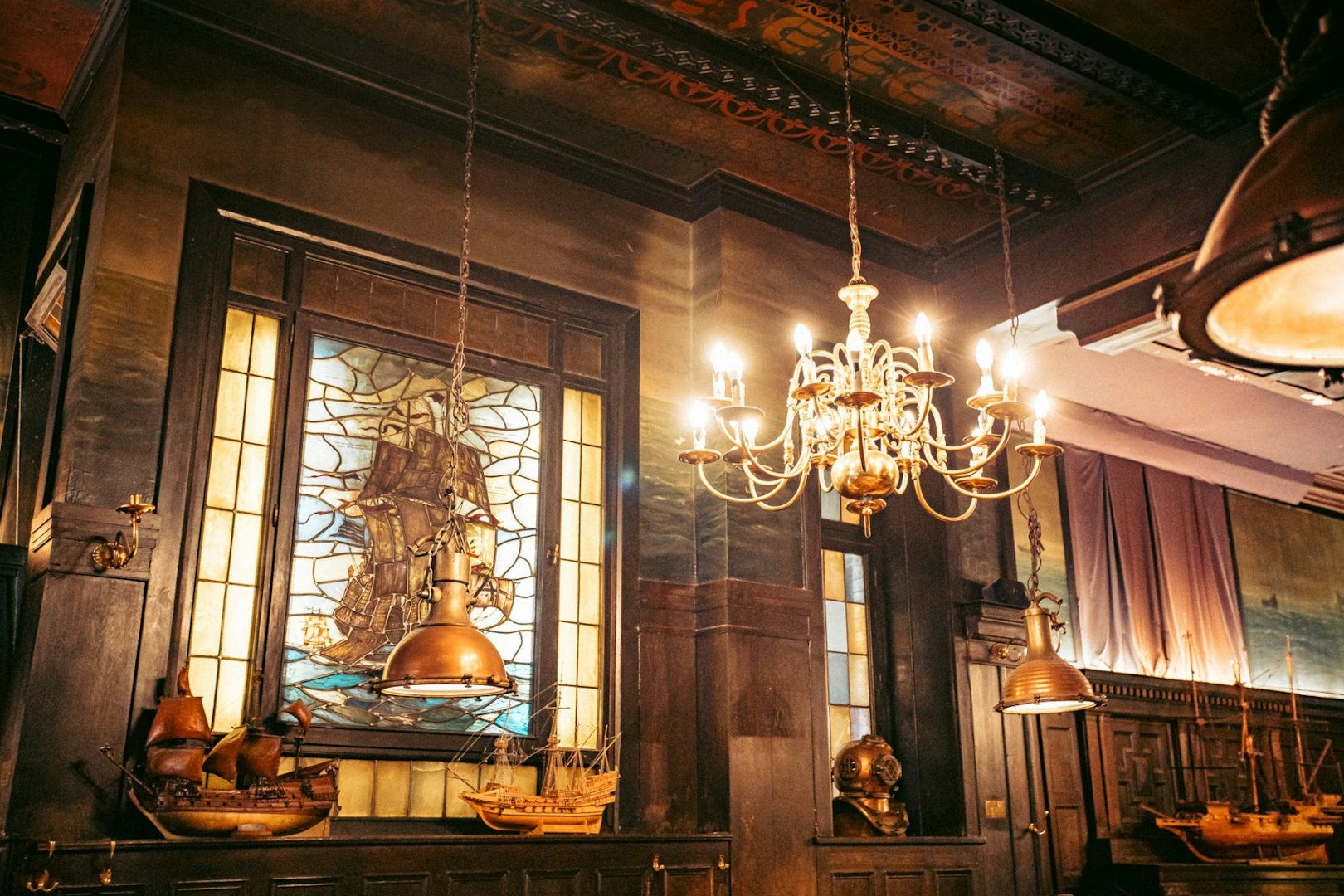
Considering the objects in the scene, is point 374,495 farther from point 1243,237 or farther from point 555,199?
point 1243,237

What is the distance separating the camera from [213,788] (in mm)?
5605

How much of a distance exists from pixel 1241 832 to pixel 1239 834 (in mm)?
26

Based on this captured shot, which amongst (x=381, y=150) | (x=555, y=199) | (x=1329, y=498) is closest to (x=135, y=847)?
(x=381, y=150)

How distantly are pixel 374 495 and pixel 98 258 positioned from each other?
6.11 ft

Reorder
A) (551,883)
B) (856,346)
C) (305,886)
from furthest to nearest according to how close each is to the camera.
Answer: (551,883)
(305,886)
(856,346)

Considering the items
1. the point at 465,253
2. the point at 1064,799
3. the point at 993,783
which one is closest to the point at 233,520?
the point at 465,253

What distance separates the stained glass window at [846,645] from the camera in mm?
8516

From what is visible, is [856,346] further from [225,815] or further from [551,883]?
[225,815]

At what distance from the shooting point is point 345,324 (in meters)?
6.85

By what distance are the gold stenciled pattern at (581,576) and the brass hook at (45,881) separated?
9.39 feet

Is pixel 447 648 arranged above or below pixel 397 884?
above

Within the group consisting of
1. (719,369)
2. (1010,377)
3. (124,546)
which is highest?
(719,369)

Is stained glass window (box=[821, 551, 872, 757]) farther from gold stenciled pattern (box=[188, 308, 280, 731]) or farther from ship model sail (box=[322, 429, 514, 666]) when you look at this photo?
gold stenciled pattern (box=[188, 308, 280, 731])

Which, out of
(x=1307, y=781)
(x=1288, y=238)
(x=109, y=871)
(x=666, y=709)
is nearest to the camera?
(x=1288, y=238)
